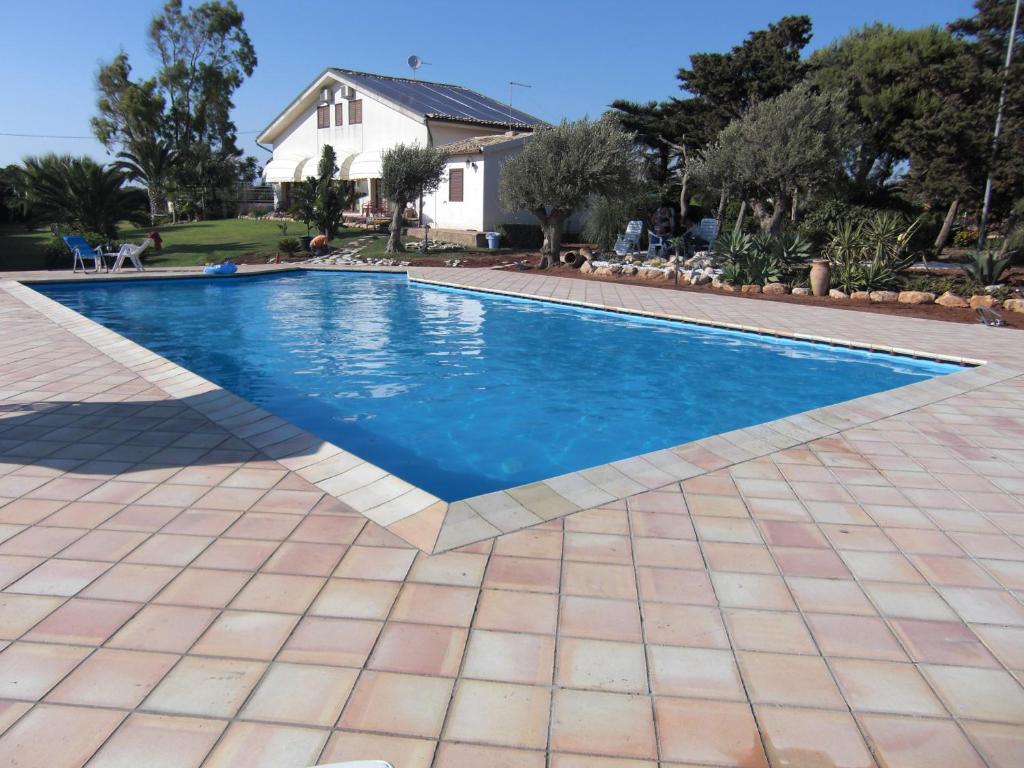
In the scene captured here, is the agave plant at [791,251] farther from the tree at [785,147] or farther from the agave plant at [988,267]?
the agave plant at [988,267]

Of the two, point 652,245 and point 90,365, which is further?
point 652,245

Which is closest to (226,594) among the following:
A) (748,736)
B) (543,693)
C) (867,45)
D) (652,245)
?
(543,693)

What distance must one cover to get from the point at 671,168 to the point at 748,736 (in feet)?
106

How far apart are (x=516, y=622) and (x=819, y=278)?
14.9 m

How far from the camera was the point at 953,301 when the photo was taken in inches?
557

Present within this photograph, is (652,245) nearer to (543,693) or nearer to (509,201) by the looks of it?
(509,201)

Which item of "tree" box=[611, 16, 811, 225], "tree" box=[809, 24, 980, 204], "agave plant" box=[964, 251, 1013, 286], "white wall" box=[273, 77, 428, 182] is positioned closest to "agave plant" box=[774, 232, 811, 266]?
"agave plant" box=[964, 251, 1013, 286]

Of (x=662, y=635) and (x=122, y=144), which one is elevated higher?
(x=122, y=144)

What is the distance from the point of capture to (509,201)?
21922 mm

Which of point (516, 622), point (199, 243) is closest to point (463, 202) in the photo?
point (199, 243)

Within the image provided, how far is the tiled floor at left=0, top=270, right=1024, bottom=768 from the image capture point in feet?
8.20

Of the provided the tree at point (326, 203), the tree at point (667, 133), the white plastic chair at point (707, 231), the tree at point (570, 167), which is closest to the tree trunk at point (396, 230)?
the tree at point (326, 203)

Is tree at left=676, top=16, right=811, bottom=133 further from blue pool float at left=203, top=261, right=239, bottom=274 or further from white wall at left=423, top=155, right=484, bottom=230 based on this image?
blue pool float at left=203, top=261, right=239, bottom=274

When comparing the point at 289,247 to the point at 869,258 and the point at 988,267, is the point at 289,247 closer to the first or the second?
the point at 869,258
